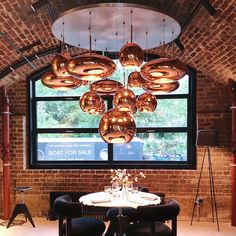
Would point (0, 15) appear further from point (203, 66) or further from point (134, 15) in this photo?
point (203, 66)

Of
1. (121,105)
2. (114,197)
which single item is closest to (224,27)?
(121,105)

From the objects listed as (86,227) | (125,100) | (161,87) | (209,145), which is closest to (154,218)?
(86,227)

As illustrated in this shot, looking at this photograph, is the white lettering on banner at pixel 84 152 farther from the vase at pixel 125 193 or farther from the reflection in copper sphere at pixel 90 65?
the reflection in copper sphere at pixel 90 65

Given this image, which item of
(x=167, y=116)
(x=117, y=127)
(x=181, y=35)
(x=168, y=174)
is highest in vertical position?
(x=181, y=35)

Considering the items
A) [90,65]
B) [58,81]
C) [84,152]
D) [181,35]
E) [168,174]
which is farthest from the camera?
[84,152]

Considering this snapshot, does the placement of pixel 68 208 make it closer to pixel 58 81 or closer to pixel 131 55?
pixel 58 81

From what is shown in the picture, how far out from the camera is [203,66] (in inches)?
224

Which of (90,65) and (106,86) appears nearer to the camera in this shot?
(90,65)

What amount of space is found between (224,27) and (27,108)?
4.00 m

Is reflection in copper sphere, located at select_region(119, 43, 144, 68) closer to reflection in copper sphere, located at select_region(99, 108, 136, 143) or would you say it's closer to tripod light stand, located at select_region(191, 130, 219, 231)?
reflection in copper sphere, located at select_region(99, 108, 136, 143)

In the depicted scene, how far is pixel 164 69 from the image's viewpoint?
114 inches

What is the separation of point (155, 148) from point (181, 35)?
2.46 meters

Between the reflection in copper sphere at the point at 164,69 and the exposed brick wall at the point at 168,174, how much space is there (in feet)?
10.9

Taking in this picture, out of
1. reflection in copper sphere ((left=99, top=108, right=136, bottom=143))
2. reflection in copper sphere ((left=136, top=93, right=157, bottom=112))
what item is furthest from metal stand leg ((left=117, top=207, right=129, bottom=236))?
reflection in copper sphere ((left=99, top=108, right=136, bottom=143))
